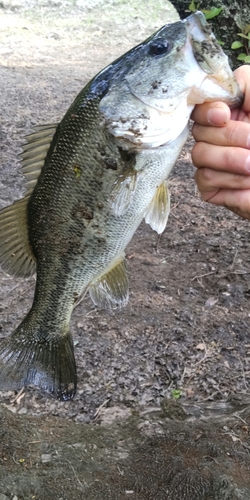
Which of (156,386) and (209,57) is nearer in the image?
(209,57)

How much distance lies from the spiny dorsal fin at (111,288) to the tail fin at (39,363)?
0.23 meters

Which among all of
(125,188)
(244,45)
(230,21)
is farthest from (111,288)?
(230,21)

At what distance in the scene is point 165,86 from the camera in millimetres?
1730

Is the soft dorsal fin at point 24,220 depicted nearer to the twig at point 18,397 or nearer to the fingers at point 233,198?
the fingers at point 233,198

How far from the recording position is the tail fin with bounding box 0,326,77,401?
2.16 meters

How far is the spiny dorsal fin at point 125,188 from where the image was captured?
1.75 meters

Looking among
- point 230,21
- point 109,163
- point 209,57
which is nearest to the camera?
point 209,57

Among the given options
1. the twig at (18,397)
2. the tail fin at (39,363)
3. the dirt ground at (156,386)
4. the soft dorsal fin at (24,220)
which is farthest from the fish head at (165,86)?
the twig at (18,397)

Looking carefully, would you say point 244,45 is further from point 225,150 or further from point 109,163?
point 109,163

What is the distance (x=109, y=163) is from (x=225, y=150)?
0.40m

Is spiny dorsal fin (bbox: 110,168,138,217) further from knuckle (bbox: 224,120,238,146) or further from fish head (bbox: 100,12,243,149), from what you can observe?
knuckle (bbox: 224,120,238,146)

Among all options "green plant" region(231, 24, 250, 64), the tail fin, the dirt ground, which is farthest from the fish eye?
"green plant" region(231, 24, 250, 64)

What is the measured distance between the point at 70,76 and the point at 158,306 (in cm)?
483

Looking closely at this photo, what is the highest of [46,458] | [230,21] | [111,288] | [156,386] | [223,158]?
[223,158]
